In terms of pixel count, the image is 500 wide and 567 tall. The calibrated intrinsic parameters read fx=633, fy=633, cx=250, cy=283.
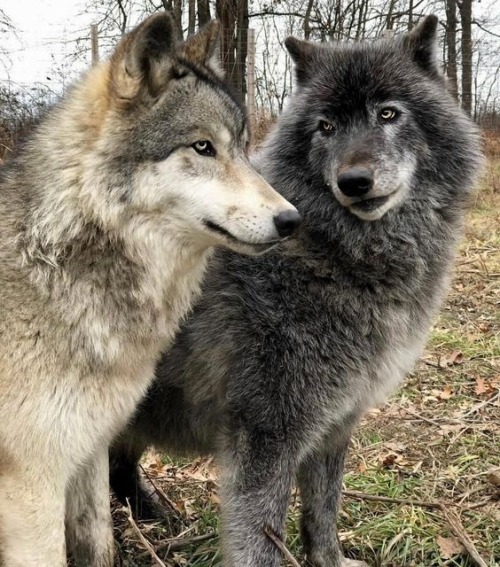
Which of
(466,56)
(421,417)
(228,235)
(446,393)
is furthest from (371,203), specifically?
(466,56)

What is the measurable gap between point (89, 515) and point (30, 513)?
0.59 metres

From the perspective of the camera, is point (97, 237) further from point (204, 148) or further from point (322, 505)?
point (322, 505)

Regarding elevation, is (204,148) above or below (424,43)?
below

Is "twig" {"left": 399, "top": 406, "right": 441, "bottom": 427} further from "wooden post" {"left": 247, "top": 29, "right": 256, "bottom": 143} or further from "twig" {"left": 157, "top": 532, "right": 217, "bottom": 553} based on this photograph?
"wooden post" {"left": 247, "top": 29, "right": 256, "bottom": 143}

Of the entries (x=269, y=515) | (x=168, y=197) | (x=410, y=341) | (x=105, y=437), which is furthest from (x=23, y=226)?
(x=410, y=341)

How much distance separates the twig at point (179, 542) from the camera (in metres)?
3.25

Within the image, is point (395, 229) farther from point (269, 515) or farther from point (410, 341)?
point (269, 515)

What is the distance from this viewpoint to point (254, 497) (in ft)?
9.07

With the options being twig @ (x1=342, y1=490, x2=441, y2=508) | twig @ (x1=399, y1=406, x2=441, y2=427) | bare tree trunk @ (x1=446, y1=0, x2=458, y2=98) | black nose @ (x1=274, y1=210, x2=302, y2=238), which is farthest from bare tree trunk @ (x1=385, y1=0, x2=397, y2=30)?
black nose @ (x1=274, y1=210, x2=302, y2=238)

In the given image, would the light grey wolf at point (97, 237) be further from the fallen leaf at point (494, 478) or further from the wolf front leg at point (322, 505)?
the fallen leaf at point (494, 478)

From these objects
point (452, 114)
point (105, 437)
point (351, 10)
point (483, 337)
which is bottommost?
point (483, 337)

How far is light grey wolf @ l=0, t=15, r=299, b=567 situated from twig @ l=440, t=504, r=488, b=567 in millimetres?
1718

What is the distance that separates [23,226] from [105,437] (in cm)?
89

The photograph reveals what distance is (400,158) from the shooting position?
2.85 meters
